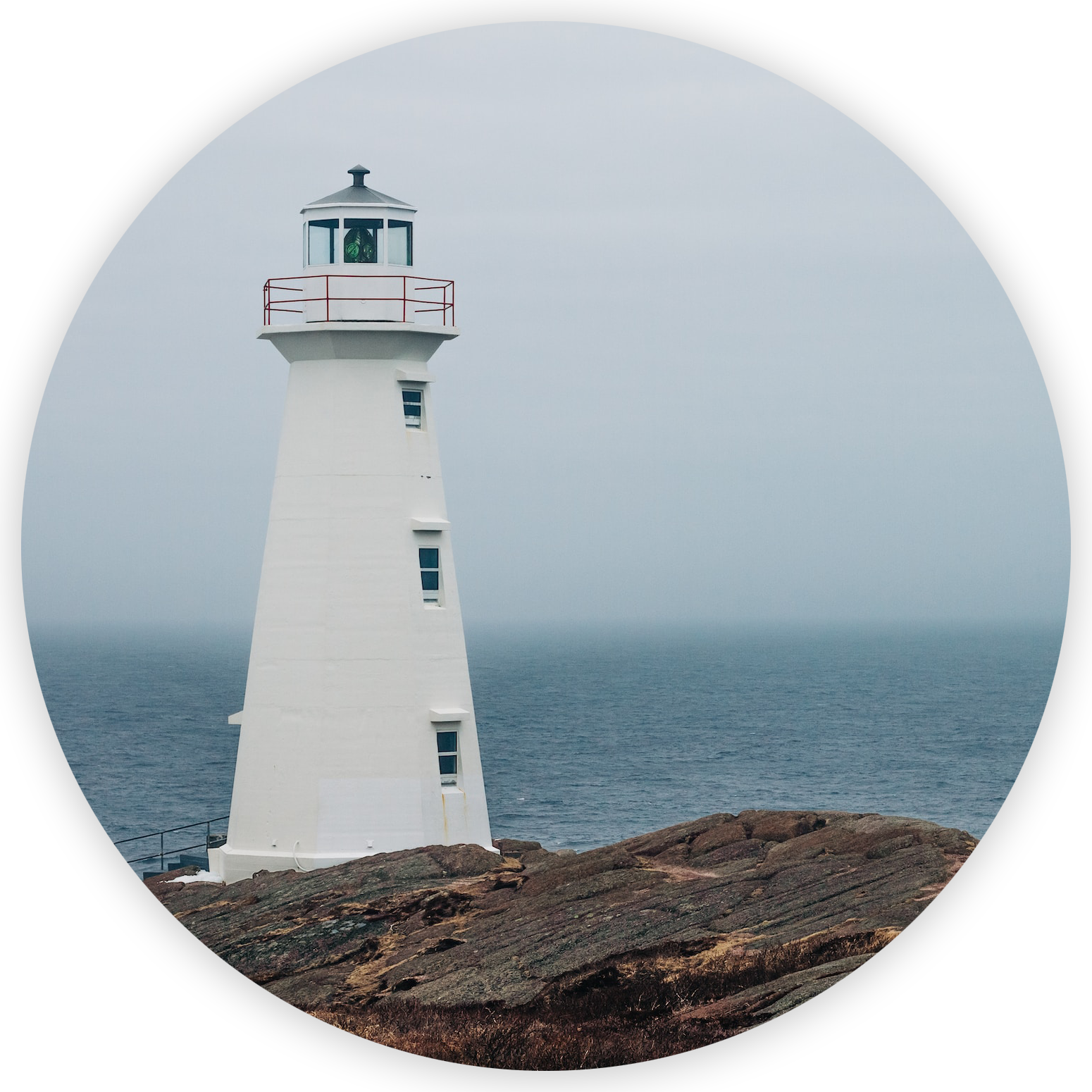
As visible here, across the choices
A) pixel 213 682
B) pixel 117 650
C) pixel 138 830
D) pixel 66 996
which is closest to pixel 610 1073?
pixel 66 996

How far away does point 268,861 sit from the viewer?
21.4 metres

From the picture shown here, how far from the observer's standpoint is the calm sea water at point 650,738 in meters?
63.3

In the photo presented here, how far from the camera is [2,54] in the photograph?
162 inches

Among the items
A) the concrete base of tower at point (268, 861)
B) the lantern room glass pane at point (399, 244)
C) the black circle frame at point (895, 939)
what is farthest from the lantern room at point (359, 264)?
the black circle frame at point (895, 939)

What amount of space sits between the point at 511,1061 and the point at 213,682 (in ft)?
309

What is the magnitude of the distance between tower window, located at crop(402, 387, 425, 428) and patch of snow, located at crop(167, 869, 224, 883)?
266 inches

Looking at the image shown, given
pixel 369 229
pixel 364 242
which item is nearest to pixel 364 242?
pixel 364 242

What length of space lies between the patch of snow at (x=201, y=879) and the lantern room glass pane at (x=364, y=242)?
870 centimetres

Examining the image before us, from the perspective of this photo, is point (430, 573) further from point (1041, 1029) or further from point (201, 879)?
point (1041, 1029)

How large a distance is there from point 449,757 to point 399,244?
23.6ft

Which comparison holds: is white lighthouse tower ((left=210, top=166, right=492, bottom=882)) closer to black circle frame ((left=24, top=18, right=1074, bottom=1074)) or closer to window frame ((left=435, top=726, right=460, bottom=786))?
Answer: window frame ((left=435, top=726, right=460, bottom=786))

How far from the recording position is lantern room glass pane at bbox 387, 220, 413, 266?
73.2 feet

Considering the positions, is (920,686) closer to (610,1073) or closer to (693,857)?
(693,857)

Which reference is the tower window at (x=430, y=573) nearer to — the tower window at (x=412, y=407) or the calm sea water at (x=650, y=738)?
the tower window at (x=412, y=407)
